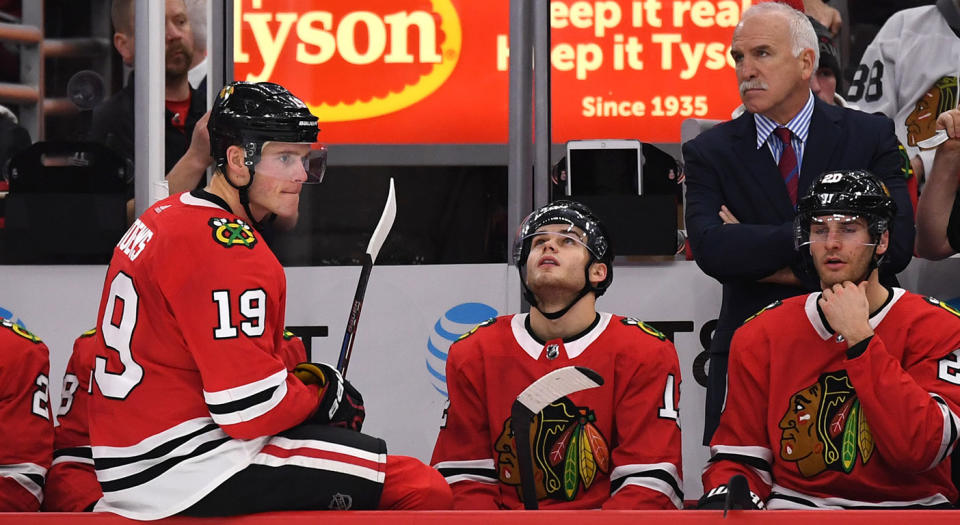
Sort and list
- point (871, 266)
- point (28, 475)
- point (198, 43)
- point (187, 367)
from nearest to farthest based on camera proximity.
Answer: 1. point (187, 367)
2. point (871, 266)
3. point (28, 475)
4. point (198, 43)

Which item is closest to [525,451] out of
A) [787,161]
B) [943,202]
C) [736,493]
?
[736,493]

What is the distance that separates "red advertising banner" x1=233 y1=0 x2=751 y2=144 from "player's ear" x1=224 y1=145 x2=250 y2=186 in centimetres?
195

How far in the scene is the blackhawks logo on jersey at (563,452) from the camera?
117 inches

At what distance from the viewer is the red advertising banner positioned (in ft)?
14.7

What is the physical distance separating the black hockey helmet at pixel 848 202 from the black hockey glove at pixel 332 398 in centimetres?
108

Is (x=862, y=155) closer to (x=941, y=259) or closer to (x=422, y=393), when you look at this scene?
(x=941, y=259)

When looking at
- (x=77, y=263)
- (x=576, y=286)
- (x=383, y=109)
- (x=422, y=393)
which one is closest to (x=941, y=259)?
(x=576, y=286)

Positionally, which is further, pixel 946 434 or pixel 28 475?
pixel 28 475

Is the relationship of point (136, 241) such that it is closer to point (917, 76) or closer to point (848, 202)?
point (848, 202)

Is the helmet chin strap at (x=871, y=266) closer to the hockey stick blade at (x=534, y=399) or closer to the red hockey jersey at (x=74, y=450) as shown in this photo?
the hockey stick blade at (x=534, y=399)

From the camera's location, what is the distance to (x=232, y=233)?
7.91ft

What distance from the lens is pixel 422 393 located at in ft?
13.4

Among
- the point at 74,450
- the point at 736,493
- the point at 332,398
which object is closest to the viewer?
the point at 736,493

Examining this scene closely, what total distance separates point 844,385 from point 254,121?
4.51 feet
